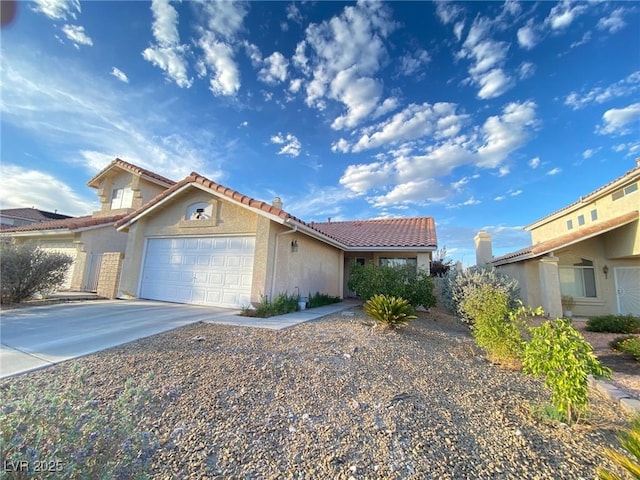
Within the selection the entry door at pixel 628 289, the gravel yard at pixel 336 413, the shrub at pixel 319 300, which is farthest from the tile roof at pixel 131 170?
the entry door at pixel 628 289

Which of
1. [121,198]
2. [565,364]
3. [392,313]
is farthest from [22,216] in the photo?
[565,364]

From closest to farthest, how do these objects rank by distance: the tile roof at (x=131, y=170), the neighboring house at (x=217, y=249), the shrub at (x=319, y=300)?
the neighboring house at (x=217, y=249), the shrub at (x=319, y=300), the tile roof at (x=131, y=170)

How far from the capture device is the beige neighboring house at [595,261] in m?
12.3

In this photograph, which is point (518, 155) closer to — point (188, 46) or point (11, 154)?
point (188, 46)

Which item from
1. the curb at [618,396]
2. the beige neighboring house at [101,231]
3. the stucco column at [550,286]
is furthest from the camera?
the beige neighboring house at [101,231]

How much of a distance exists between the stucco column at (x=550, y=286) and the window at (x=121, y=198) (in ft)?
73.3

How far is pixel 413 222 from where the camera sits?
1888 cm

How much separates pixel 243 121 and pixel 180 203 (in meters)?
4.43

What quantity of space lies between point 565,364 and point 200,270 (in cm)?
1070

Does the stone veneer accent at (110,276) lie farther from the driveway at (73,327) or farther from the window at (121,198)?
the window at (121,198)

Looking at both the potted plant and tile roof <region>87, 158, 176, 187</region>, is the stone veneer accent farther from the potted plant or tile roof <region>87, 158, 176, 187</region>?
the potted plant

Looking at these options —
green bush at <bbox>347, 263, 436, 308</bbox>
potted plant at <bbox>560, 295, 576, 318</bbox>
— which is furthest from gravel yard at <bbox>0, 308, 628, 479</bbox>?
potted plant at <bbox>560, 295, 576, 318</bbox>

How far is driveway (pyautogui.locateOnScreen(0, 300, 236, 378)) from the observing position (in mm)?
4827

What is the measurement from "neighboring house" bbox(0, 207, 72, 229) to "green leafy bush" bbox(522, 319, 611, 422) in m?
36.4
